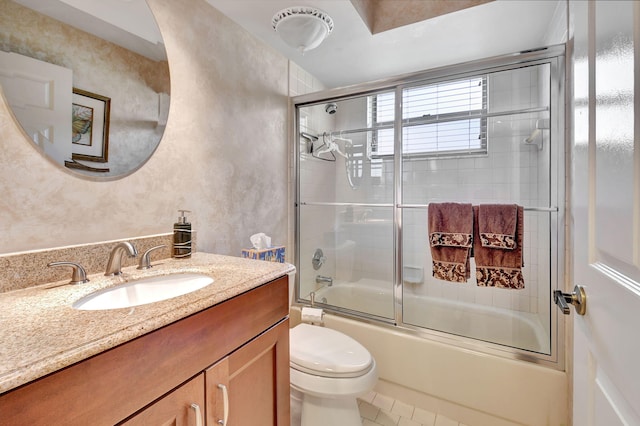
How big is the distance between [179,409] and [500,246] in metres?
1.63

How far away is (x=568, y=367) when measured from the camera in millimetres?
1399

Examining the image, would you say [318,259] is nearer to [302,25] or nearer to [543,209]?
[543,209]

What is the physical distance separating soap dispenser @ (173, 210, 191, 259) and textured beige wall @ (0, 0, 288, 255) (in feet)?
0.28

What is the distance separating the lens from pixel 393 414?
1.64 metres

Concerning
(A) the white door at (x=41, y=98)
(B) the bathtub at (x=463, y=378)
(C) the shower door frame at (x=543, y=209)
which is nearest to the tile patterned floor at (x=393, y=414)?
(B) the bathtub at (x=463, y=378)

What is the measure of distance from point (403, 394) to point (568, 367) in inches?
34.0

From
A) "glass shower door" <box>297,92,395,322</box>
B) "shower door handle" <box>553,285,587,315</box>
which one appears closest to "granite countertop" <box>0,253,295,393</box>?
"shower door handle" <box>553,285,587,315</box>

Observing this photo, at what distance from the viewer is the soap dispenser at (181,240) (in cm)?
124

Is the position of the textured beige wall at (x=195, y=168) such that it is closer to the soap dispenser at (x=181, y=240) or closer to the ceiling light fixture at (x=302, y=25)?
the soap dispenser at (x=181, y=240)

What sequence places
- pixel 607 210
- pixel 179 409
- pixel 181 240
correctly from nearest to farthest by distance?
pixel 607 210
pixel 179 409
pixel 181 240

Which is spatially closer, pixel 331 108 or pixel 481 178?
pixel 481 178

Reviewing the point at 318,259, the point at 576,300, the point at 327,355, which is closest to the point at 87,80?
the point at 327,355

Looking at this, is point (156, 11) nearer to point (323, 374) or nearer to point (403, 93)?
point (403, 93)

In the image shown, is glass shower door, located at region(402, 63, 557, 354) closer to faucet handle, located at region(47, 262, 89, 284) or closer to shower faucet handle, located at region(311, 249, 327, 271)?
shower faucet handle, located at region(311, 249, 327, 271)
